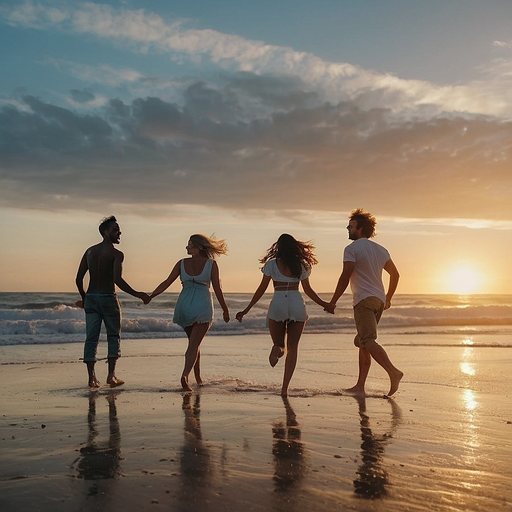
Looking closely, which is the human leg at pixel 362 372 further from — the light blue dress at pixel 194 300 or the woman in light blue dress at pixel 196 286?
the light blue dress at pixel 194 300

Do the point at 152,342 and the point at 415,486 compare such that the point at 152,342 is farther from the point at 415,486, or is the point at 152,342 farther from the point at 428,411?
the point at 415,486

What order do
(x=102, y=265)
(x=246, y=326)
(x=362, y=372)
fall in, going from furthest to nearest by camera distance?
(x=246, y=326)
(x=102, y=265)
(x=362, y=372)

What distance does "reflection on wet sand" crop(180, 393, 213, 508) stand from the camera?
145 inches

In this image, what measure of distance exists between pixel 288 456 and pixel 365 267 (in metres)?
3.97

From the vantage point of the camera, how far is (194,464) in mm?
4348

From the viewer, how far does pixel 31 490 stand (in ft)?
12.3

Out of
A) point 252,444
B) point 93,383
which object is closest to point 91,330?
point 93,383

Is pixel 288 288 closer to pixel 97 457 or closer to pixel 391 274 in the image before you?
pixel 391 274

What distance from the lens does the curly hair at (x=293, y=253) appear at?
8.17 metres

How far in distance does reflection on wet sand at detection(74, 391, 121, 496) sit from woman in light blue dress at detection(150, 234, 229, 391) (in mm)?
2663

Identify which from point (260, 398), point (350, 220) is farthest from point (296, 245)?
point (260, 398)

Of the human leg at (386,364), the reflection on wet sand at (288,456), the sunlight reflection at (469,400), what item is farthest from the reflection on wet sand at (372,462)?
the human leg at (386,364)

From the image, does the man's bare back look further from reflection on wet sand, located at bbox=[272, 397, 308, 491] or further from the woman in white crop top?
reflection on wet sand, located at bbox=[272, 397, 308, 491]

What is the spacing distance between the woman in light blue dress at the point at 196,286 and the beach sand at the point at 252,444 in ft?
2.73
